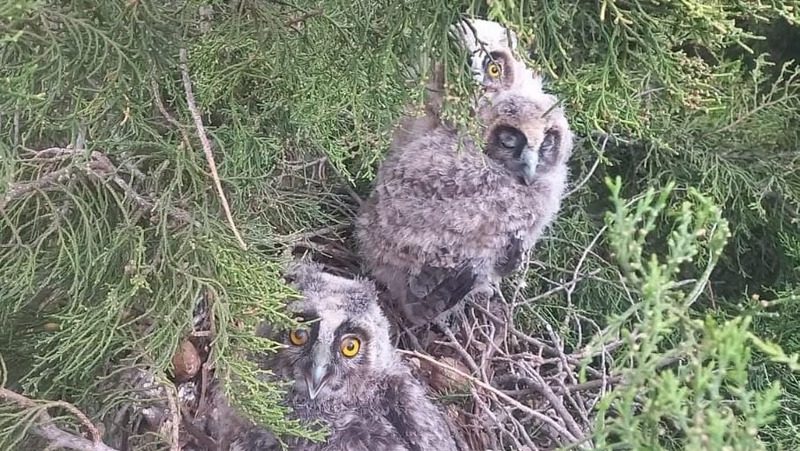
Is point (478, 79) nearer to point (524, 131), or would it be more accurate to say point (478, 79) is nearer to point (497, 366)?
point (524, 131)

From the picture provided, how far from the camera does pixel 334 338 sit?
1.59 meters

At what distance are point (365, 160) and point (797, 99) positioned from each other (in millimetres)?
1070

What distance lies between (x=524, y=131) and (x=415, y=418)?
619 millimetres

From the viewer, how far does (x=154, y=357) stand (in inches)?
53.1

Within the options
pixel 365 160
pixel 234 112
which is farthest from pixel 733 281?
pixel 234 112

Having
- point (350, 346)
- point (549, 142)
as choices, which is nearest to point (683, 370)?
point (350, 346)

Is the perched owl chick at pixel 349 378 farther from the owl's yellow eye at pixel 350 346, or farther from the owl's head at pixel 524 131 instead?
the owl's head at pixel 524 131

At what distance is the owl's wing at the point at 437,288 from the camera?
5.80 ft

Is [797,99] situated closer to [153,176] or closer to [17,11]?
[153,176]

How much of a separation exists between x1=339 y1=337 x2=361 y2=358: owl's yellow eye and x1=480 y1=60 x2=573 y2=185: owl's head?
0.49 m

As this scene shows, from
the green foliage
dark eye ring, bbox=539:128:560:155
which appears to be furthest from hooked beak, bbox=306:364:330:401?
the green foliage

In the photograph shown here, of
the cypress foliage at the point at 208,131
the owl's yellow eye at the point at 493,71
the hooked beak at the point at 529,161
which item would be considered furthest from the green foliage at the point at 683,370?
the owl's yellow eye at the point at 493,71

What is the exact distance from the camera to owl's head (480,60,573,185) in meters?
1.71

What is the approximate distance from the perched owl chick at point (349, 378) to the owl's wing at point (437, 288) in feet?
0.41
